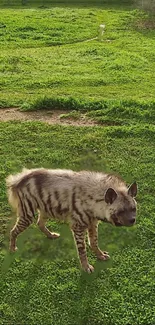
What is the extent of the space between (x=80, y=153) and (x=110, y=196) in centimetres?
334

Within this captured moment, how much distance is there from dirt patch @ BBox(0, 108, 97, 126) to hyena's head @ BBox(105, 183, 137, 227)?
14.9ft

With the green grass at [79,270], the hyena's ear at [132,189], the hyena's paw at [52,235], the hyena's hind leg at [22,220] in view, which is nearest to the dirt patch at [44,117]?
the green grass at [79,270]

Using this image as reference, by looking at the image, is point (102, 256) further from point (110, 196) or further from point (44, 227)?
point (110, 196)

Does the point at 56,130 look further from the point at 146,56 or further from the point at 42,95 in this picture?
the point at 146,56

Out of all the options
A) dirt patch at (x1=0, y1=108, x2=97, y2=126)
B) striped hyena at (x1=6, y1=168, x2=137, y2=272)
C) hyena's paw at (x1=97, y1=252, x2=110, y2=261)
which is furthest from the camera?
dirt patch at (x1=0, y1=108, x2=97, y2=126)

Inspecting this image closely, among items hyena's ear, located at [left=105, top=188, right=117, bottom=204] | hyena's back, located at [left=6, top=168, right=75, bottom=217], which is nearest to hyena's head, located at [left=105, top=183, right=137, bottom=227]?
hyena's ear, located at [left=105, top=188, right=117, bottom=204]

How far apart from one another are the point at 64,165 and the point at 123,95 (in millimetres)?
4043

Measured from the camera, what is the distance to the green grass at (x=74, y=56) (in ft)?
39.1

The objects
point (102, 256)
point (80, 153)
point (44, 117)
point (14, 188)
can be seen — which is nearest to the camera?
point (14, 188)

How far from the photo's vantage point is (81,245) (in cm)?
575

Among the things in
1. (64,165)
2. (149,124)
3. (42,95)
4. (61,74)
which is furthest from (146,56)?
(64,165)

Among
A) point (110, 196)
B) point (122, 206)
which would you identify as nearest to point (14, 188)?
point (110, 196)

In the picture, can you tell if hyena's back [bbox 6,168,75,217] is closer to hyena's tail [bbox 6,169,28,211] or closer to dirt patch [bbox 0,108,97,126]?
hyena's tail [bbox 6,169,28,211]

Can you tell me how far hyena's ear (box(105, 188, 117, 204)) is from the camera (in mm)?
5242
